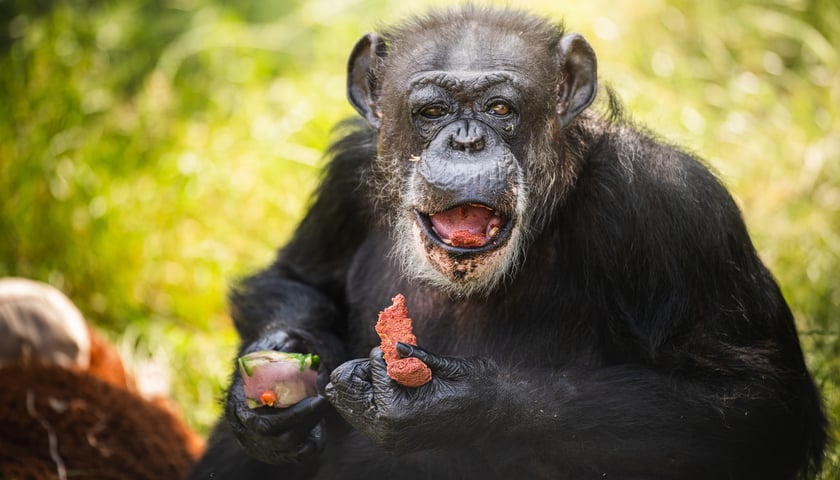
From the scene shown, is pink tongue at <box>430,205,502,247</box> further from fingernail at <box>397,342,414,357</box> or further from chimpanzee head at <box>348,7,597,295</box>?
fingernail at <box>397,342,414,357</box>

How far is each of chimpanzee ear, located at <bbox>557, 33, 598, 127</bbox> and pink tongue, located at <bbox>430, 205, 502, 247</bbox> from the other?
0.70 meters

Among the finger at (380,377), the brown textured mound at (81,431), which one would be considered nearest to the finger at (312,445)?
the finger at (380,377)

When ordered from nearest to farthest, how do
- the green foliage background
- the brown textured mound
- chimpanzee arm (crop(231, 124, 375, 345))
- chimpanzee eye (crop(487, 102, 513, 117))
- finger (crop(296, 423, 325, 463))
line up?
chimpanzee eye (crop(487, 102, 513, 117)) < finger (crop(296, 423, 325, 463)) < chimpanzee arm (crop(231, 124, 375, 345)) < the brown textured mound < the green foliage background

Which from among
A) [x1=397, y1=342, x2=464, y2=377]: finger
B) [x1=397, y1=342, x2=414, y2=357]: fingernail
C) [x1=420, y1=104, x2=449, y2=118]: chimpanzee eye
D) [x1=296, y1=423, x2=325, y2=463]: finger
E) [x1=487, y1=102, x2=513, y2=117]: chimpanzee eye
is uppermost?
[x1=487, y1=102, x2=513, y2=117]: chimpanzee eye

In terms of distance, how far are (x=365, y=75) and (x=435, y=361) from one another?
167 centimetres

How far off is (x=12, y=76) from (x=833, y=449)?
6753mm

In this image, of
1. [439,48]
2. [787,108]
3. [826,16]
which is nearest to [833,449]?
[439,48]

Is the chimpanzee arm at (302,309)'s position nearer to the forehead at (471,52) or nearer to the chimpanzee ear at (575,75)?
the forehead at (471,52)

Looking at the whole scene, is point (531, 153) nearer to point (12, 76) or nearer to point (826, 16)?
point (12, 76)

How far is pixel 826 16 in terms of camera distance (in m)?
9.54

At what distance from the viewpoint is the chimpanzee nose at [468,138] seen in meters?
4.07

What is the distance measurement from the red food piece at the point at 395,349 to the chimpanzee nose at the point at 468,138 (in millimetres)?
652

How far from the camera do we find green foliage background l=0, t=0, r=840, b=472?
7.68 m

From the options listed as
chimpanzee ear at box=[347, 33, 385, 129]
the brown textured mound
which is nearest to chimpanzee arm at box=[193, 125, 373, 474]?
chimpanzee ear at box=[347, 33, 385, 129]
